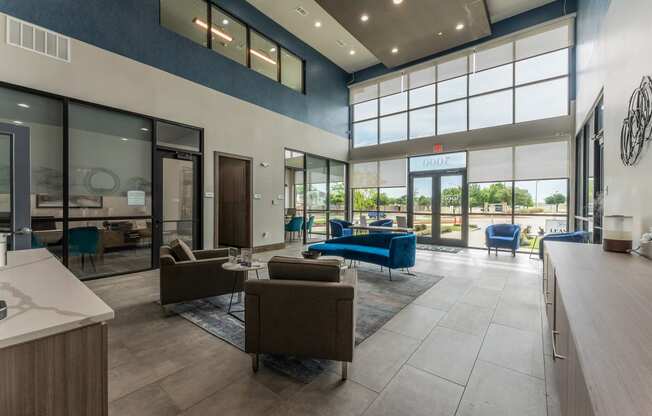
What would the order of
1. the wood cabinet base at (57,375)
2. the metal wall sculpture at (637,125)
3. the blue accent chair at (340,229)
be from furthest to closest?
the blue accent chair at (340,229) → the metal wall sculpture at (637,125) → the wood cabinet base at (57,375)

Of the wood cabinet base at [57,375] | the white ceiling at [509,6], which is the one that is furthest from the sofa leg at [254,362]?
the white ceiling at [509,6]

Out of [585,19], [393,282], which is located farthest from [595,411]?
[585,19]

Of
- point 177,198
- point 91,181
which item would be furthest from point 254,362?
point 177,198

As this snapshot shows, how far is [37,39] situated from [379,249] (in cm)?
590

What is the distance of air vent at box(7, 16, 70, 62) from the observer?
360cm

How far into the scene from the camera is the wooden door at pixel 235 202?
6.64 meters

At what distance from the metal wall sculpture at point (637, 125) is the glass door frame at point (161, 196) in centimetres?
598

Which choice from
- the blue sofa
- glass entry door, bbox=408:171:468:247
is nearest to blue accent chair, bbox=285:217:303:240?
the blue sofa

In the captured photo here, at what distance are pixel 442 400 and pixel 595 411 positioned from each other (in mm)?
1497

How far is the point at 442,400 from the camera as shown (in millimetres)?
1785

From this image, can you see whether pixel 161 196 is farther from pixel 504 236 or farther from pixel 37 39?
pixel 504 236

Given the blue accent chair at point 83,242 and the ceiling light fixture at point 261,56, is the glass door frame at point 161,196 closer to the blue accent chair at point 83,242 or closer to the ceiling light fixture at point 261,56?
the blue accent chair at point 83,242

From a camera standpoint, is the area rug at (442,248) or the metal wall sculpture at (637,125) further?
the area rug at (442,248)

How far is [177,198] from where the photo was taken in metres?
5.31
